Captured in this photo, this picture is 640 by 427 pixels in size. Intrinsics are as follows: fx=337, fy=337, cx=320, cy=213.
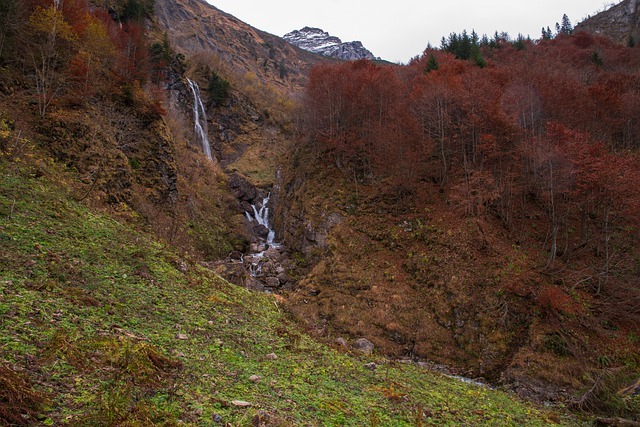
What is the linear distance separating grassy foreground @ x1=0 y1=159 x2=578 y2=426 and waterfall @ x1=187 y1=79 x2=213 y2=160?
1477 inches

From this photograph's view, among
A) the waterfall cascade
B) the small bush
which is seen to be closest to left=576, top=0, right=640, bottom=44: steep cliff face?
the waterfall cascade

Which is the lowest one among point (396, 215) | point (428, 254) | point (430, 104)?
point (428, 254)

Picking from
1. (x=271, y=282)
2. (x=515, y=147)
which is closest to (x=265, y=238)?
(x=271, y=282)

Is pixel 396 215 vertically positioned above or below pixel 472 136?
below

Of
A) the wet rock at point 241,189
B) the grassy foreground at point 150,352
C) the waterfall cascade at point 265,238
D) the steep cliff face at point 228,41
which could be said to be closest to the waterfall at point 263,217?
the waterfall cascade at point 265,238

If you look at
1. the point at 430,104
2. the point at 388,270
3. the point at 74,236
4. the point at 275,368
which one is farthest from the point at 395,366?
the point at 430,104

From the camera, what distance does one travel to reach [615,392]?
11.2m

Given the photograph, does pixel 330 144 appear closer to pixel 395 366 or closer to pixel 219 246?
pixel 219 246

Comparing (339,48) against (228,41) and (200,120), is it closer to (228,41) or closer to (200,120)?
(228,41)

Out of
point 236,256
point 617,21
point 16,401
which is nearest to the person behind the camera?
point 16,401

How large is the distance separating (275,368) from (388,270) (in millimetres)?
15540

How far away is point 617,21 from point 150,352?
103443 millimetres

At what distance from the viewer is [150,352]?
19.3ft

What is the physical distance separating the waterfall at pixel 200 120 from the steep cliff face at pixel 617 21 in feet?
254
